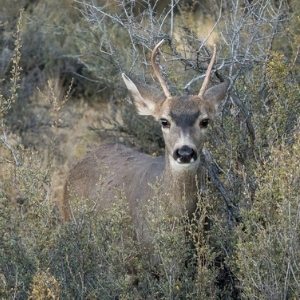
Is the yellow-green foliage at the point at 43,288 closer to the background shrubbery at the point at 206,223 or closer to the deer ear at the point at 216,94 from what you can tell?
the background shrubbery at the point at 206,223

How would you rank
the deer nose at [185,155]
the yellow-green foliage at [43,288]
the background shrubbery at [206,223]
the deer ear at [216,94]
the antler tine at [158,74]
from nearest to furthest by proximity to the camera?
1. the yellow-green foliage at [43,288]
2. the background shrubbery at [206,223]
3. the deer nose at [185,155]
4. the antler tine at [158,74]
5. the deer ear at [216,94]

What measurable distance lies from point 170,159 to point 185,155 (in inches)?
15.1

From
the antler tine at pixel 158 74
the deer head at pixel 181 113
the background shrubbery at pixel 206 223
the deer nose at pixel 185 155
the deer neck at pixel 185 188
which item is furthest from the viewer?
the antler tine at pixel 158 74

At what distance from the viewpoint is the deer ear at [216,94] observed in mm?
6508

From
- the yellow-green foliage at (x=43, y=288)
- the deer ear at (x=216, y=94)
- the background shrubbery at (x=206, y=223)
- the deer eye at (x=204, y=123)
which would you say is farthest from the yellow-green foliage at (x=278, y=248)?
the deer ear at (x=216, y=94)

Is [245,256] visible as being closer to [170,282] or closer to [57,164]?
[170,282]

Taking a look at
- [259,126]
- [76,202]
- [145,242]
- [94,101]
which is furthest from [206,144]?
[94,101]

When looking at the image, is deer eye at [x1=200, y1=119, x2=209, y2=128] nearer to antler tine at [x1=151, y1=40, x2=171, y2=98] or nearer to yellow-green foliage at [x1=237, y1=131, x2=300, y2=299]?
antler tine at [x1=151, y1=40, x2=171, y2=98]

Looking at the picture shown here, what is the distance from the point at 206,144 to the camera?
659 centimetres

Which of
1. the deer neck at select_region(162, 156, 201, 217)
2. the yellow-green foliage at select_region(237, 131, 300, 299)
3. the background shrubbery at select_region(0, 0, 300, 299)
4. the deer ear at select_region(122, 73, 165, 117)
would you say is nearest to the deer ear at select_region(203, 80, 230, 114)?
the background shrubbery at select_region(0, 0, 300, 299)

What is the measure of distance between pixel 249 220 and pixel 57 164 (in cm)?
544

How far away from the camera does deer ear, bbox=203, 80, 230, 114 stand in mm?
6508

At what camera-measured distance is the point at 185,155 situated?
577 centimetres

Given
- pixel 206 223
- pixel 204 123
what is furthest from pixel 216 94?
pixel 206 223
